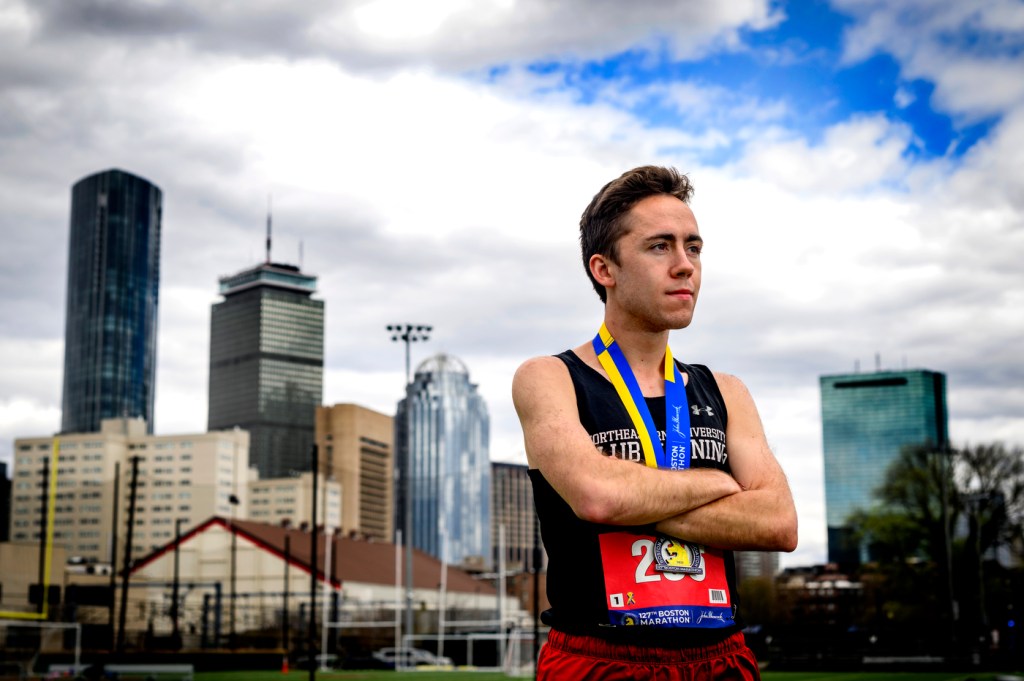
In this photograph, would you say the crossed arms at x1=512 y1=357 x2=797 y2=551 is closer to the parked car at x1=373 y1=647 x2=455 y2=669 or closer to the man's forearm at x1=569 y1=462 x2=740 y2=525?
the man's forearm at x1=569 y1=462 x2=740 y2=525

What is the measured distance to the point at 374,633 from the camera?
7256 centimetres

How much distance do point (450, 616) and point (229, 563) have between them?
1667cm

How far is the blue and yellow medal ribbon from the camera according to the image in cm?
301

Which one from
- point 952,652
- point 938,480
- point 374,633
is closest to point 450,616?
point 374,633

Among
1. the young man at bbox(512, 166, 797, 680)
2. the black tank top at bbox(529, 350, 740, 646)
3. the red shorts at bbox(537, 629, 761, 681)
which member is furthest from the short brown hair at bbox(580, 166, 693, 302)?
the red shorts at bbox(537, 629, 761, 681)

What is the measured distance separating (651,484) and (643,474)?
0.03 metres

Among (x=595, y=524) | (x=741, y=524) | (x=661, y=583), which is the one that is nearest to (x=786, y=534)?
(x=741, y=524)

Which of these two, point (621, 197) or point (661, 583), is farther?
point (621, 197)

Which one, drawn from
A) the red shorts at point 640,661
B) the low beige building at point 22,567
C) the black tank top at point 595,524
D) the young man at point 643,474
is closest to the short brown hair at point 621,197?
the young man at point 643,474

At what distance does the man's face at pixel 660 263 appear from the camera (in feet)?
9.95

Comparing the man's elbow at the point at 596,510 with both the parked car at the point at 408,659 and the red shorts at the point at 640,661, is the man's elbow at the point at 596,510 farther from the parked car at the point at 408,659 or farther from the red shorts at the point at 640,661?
the parked car at the point at 408,659

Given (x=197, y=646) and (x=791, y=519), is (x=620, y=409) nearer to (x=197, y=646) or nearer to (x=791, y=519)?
(x=791, y=519)

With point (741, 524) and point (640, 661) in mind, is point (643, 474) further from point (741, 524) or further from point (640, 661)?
point (640, 661)

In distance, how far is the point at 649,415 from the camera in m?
3.06
